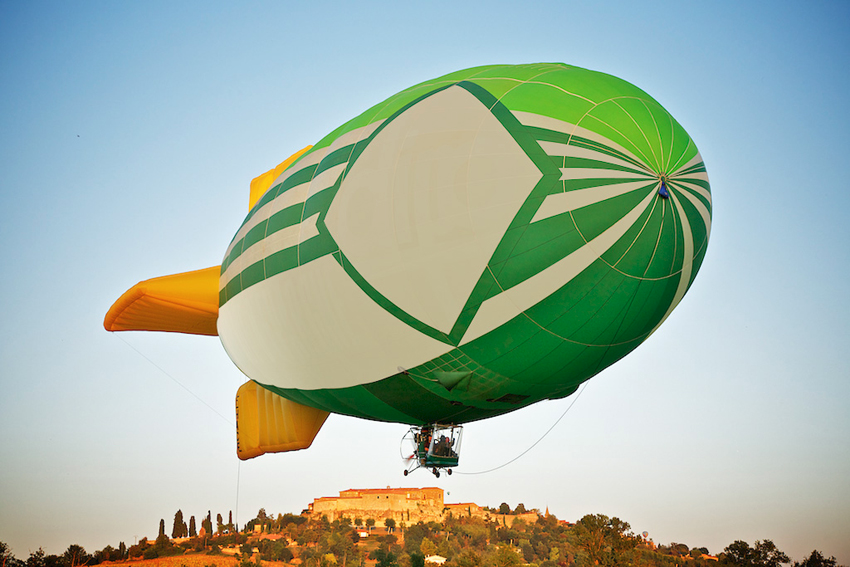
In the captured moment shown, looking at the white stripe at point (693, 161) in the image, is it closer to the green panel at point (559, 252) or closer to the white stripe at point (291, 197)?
the green panel at point (559, 252)

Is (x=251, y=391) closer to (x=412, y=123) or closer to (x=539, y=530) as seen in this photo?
(x=412, y=123)

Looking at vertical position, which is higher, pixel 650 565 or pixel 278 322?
pixel 278 322

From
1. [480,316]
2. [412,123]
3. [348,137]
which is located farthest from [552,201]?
[348,137]

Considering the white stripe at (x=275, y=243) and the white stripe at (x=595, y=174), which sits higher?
the white stripe at (x=275, y=243)

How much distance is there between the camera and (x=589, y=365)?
37.6ft

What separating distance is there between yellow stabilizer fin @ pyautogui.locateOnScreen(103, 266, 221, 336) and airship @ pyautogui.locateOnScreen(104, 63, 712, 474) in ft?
11.4

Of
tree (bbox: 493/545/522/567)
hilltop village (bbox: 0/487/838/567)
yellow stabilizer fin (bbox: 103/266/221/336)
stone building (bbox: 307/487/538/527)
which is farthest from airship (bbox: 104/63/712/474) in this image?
stone building (bbox: 307/487/538/527)

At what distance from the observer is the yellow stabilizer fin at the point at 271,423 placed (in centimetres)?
1686

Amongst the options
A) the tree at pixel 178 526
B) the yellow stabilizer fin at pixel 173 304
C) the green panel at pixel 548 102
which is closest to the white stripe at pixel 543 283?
the green panel at pixel 548 102

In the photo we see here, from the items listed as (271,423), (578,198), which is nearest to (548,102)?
(578,198)

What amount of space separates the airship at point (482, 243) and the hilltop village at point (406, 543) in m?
48.6

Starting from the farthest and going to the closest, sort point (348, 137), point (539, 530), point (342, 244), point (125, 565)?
point (539, 530), point (125, 565), point (348, 137), point (342, 244)

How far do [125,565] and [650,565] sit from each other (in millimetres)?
44299

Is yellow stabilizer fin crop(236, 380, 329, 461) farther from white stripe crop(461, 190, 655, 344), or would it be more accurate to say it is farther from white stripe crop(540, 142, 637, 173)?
white stripe crop(540, 142, 637, 173)
